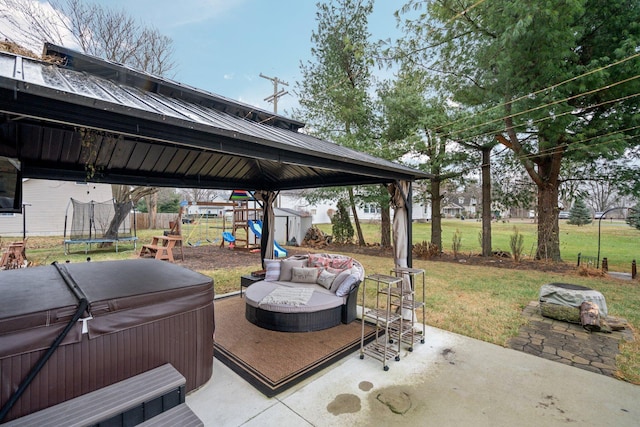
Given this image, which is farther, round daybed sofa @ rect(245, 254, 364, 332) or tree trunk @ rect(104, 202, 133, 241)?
tree trunk @ rect(104, 202, 133, 241)

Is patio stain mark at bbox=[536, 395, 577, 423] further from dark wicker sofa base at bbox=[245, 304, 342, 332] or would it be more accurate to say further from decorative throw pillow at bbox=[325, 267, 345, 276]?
decorative throw pillow at bbox=[325, 267, 345, 276]

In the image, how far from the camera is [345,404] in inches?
101

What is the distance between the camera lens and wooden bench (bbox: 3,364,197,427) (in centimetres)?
179

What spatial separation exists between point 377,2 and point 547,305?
10.4m

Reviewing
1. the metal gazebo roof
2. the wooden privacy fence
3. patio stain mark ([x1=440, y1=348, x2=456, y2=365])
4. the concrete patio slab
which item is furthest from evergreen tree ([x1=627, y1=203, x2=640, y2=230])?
the wooden privacy fence

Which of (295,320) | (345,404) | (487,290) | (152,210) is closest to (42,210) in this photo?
(152,210)

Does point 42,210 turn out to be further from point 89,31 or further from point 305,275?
point 305,275

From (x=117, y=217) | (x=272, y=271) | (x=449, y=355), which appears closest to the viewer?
(x=449, y=355)

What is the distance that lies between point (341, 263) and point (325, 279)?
52 cm

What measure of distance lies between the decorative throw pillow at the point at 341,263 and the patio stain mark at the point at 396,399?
242cm

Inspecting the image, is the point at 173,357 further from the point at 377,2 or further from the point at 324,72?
the point at 377,2

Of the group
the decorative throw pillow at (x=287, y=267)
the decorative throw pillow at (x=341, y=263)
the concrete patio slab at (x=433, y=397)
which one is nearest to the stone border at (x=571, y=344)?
the concrete patio slab at (x=433, y=397)

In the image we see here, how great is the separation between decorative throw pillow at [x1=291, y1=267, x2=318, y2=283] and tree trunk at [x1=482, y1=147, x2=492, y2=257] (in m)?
7.23

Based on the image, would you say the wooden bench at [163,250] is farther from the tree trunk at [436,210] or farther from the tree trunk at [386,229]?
the tree trunk at [436,210]
